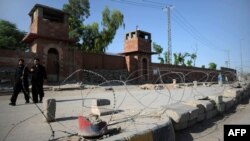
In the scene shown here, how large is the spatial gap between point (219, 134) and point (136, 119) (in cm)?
202

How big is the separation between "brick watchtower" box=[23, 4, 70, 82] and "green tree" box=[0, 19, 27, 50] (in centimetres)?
1300

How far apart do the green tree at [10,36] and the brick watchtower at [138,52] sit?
16375 mm

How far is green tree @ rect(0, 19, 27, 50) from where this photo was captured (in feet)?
101

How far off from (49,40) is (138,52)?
465 inches

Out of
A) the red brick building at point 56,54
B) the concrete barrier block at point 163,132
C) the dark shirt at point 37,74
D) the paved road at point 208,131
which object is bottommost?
the paved road at point 208,131

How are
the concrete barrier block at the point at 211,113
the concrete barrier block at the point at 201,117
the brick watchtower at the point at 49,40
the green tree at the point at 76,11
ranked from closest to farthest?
the concrete barrier block at the point at 201,117, the concrete barrier block at the point at 211,113, the brick watchtower at the point at 49,40, the green tree at the point at 76,11

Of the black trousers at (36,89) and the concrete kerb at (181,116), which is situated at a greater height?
the black trousers at (36,89)

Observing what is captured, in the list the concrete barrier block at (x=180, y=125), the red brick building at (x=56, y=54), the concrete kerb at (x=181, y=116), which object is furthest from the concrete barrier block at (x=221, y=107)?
the red brick building at (x=56, y=54)

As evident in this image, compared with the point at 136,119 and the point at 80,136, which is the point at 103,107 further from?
the point at 80,136

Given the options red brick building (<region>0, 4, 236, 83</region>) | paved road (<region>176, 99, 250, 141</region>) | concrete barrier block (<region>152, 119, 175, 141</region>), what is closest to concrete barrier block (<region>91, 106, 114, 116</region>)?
paved road (<region>176, 99, 250, 141</region>)

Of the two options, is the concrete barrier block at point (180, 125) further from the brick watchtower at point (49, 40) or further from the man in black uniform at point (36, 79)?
the brick watchtower at point (49, 40)

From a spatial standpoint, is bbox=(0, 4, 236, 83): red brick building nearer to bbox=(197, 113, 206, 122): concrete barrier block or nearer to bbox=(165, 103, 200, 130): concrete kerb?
bbox=(197, 113, 206, 122): concrete barrier block

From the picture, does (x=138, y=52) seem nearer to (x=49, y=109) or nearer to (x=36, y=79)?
(x=36, y=79)

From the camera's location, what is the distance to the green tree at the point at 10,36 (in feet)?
101
